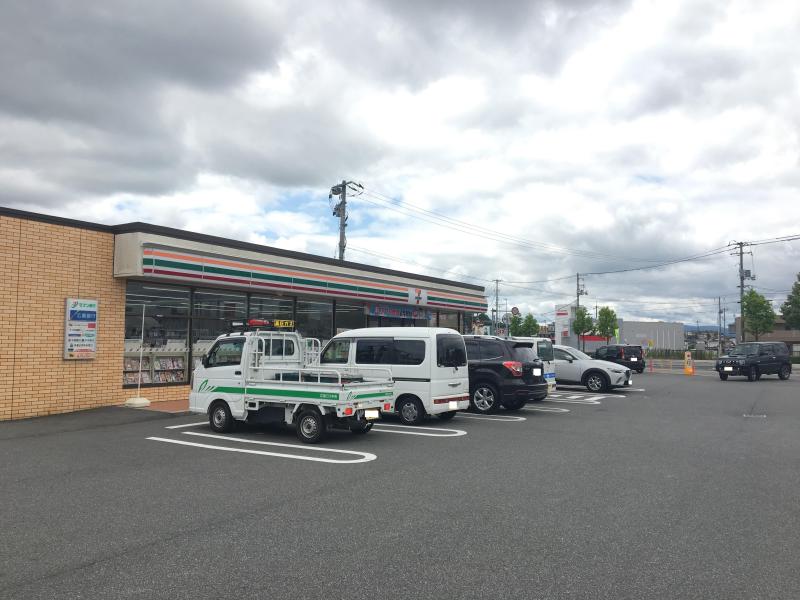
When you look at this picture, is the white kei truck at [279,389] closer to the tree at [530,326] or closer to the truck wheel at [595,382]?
the truck wheel at [595,382]

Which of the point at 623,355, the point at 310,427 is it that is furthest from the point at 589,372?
the point at 310,427

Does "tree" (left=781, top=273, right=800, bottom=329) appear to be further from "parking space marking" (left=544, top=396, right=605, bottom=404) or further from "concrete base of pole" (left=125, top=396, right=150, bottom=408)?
"concrete base of pole" (left=125, top=396, right=150, bottom=408)

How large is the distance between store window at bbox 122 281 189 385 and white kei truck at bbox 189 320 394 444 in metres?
4.56

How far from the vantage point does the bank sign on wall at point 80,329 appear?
14.7 m

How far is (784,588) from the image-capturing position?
442 centimetres

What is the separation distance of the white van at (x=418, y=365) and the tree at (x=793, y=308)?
6604cm

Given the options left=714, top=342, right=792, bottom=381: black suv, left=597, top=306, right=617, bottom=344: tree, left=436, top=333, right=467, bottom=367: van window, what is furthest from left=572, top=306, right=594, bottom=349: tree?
left=436, top=333, right=467, bottom=367: van window

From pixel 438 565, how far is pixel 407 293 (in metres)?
21.2

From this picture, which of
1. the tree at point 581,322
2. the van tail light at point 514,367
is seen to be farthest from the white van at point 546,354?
the tree at point 581,322

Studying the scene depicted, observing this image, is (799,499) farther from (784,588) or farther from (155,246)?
(155,246)

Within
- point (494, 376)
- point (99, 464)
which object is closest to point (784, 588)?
point (99, 464)

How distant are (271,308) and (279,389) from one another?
30.6 feet

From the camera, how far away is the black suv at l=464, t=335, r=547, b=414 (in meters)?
15.0

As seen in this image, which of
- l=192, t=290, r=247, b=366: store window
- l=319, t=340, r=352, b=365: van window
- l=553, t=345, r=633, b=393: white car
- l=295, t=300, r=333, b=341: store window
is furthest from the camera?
l=553, t=345, r=633, b=393: white car
